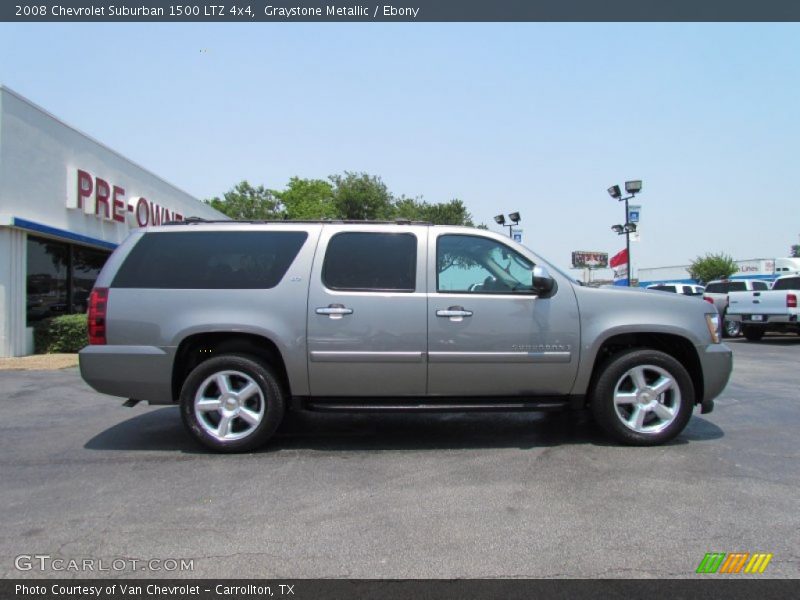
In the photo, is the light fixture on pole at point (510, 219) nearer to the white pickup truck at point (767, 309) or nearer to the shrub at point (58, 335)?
the white pickup truck at point (767, 309)

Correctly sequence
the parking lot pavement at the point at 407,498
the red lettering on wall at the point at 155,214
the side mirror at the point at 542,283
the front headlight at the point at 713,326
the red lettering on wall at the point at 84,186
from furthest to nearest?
the red lettering on wall at the point at 155,214 → the red lettering on wall at the point at 84,186 → the front headlight at the point at 713,326 → the side mirror at the point at 542,283 → the parking lot pavement at the point at 407,498

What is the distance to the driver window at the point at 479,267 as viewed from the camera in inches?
186

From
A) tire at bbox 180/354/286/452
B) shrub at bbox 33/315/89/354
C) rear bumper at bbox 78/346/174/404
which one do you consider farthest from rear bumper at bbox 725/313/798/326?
shrub at bbox 33/315/89/354

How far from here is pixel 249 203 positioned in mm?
52031

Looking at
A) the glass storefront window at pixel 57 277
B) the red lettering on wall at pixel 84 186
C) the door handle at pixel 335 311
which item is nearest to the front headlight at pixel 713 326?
the door handle at pixel 335 311

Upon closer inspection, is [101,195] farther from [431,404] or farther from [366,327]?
[431,404]

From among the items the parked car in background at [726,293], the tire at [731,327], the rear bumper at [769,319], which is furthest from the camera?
the parked car in background at [726,293]

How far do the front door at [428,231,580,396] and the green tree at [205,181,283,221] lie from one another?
1867 inches

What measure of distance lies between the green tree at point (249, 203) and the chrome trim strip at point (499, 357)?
1871 inches

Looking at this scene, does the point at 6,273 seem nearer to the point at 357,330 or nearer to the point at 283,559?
the point at 357,330

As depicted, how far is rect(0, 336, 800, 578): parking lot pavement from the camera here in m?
2.91

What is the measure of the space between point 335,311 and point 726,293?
61.6 ft

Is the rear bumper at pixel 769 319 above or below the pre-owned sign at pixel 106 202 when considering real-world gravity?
below

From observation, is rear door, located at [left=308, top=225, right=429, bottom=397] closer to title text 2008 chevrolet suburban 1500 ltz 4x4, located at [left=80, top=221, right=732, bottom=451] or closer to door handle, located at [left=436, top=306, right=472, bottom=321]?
title text 2008 chevrolet suburban 1500 ltz 4x4, located at [left=80, top=221, right=732, bottom=451]
